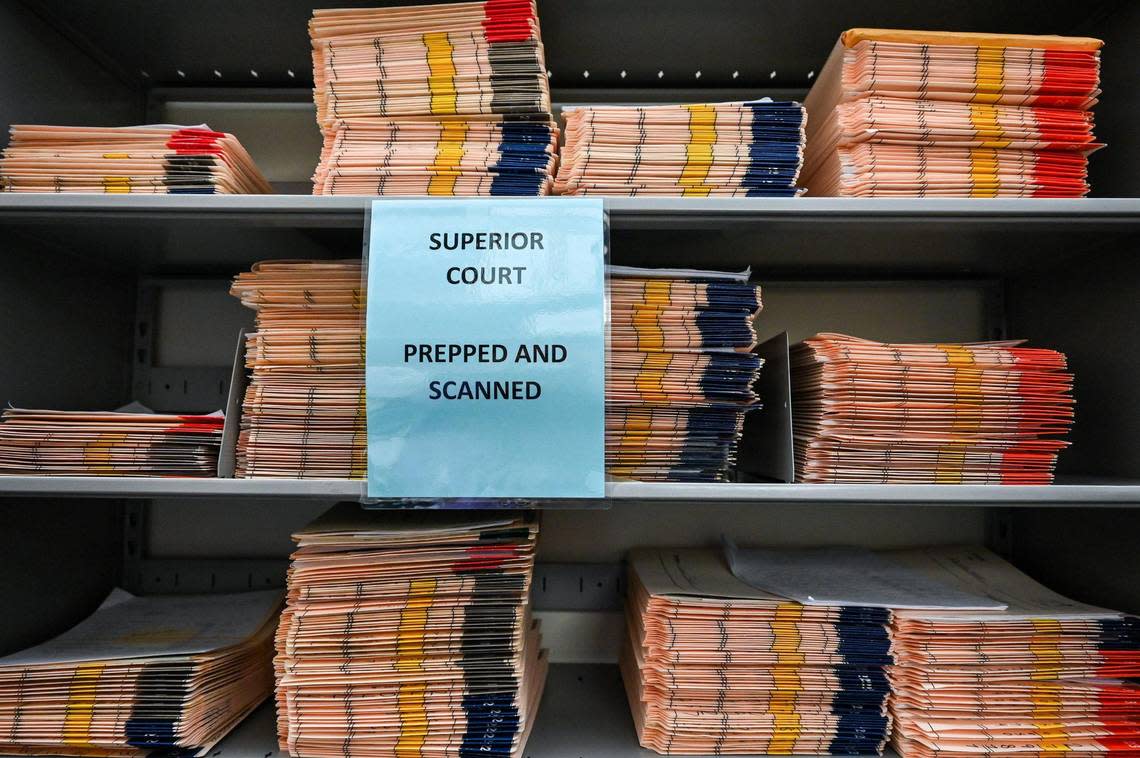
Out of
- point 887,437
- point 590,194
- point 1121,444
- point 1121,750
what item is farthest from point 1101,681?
point 590,194

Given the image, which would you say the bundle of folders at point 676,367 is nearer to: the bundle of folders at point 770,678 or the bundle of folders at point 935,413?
the bundle of folders at point 935,413

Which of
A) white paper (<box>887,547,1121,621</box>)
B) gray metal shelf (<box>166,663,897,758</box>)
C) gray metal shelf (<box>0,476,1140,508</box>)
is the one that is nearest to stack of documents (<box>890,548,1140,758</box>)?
white paper (<box>887,547,1121,621</box>)

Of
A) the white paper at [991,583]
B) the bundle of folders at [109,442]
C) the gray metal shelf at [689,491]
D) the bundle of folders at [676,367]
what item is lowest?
the white paper at [991,583]

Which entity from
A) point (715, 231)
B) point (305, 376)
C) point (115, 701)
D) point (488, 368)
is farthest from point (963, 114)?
point (115, 701)

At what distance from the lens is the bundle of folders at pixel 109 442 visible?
1.01 m

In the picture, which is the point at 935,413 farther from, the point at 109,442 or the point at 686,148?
the point at 109,442

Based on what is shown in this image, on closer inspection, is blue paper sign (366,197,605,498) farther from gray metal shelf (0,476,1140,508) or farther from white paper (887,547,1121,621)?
white paper (887,547,1121,621)

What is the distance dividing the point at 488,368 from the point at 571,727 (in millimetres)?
668

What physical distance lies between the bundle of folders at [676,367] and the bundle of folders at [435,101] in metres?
0.27

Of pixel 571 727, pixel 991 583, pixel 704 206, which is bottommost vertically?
pixel 571 727

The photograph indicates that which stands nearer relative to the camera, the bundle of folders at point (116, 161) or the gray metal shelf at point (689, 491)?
the gray metal shelf at point (689, 491)

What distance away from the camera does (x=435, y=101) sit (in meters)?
1.04

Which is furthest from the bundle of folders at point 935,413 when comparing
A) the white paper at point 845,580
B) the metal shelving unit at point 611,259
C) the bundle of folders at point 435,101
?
the bundle of folders at point 435,101

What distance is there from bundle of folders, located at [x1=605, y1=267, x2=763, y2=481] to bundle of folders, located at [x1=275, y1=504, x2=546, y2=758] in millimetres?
229
